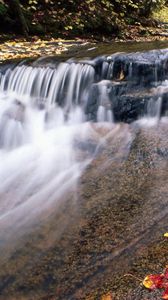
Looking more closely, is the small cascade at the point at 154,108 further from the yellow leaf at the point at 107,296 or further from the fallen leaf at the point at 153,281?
the yellow leaf at the point at 107,296

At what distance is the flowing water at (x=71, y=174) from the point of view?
3713 millimetres

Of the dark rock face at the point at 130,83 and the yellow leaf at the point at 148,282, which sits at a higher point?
the dark rock face at the point at 130,83

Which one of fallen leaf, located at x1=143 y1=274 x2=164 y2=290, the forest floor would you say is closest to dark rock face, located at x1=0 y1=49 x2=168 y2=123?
the forest floor

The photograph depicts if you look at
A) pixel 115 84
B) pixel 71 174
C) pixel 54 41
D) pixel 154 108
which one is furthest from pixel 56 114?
pixel 54 41

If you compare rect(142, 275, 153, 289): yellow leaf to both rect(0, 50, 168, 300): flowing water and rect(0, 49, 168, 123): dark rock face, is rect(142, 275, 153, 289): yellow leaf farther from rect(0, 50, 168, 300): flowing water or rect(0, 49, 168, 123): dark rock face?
rect(0, 49, 168, 123): dark rock face

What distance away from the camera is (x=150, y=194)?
4.73m

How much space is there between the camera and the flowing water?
371 cm

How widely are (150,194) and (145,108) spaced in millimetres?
3094

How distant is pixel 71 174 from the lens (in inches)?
221

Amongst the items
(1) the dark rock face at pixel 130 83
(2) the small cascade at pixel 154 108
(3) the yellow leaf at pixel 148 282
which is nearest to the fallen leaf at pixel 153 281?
(3) the yellow leaf at pixel 148 282

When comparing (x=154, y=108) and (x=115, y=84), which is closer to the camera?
(x=154, y=108)

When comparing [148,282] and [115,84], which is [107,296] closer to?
[148,282]

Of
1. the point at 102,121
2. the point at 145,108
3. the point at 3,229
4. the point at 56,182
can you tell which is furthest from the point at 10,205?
the point at 145,108

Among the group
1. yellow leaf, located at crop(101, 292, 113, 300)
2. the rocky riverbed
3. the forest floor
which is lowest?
yellow leaf, located at crop(101, 292, 113, 300)
